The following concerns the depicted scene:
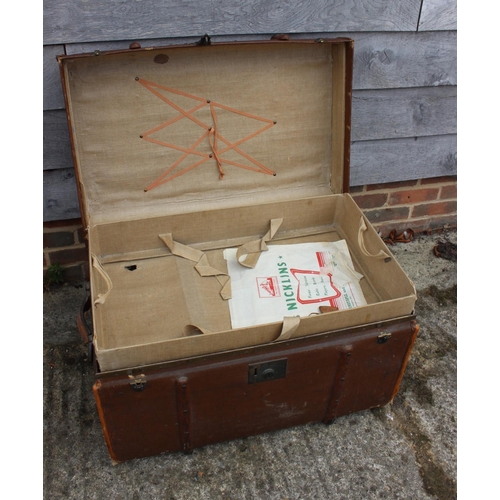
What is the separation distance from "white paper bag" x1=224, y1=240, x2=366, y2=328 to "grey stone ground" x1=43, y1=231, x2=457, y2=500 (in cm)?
41

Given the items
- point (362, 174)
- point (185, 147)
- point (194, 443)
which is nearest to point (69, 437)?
point (194, 443)

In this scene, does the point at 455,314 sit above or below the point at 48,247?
below

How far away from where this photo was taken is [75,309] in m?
2.20

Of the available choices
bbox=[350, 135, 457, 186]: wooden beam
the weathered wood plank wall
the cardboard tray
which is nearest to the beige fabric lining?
the cardboard tray

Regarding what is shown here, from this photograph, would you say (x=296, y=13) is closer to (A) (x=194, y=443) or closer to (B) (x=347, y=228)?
(B) (x=347, y=228)

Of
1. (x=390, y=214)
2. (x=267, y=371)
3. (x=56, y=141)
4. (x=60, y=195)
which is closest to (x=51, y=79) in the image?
(x=56, y=141)

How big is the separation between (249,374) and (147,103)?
0.98 metres

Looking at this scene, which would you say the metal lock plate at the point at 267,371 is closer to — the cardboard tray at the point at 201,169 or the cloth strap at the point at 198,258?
the cardboard tray at the point at 201,169

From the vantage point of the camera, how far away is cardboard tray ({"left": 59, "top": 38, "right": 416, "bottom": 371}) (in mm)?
1695

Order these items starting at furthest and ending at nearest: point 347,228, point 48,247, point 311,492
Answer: point 48,247, point 347,228, point 311,492

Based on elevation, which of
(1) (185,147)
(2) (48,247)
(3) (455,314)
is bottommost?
(3) (455,314)

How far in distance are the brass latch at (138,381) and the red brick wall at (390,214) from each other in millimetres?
1014

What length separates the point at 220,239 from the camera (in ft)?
6.76

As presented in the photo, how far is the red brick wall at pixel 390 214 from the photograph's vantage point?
2199 millimetres
